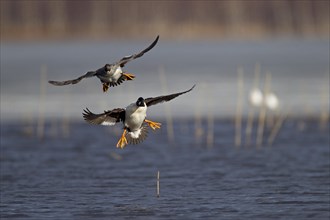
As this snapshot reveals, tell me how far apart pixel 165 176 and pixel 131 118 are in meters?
3.38

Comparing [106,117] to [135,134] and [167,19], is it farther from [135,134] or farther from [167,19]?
[167,19]

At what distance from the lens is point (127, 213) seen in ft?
36.8

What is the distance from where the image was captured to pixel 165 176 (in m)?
13.9

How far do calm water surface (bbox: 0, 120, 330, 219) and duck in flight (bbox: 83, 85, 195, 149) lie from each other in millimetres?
925

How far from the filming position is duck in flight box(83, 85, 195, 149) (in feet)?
34.5

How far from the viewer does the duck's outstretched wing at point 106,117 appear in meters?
10.7

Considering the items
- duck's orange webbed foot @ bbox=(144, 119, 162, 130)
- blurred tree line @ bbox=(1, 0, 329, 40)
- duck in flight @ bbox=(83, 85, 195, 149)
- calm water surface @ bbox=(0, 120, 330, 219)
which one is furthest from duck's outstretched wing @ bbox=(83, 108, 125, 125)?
blurred tree line @ bbox=(1, 0, 329, 40)

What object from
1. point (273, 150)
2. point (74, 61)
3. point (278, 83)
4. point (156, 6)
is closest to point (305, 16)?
point (156, 6)

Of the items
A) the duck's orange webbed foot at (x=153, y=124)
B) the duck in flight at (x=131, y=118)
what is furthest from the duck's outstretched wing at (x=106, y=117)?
the duck's orange webbed foot at (x=153, y=124)

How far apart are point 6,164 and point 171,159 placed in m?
Result: 2.63

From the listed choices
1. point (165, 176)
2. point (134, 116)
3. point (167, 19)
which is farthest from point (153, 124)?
point (167, 19)

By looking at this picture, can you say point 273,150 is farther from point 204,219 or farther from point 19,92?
point 19,92

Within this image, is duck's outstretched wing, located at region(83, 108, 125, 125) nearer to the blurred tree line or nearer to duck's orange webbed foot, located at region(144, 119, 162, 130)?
duck's orange webbed foot, located at region(144, 119, 162, 130)

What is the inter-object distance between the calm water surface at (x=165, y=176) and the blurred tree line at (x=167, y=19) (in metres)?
44.0
